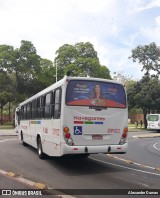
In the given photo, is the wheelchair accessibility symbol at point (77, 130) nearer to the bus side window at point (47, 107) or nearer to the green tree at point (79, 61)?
the bus side window at point (47, 107)

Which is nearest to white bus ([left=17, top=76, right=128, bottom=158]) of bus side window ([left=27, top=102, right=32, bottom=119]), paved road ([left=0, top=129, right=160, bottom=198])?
paved road ([left=0, top=129, right=160, bottom=198])

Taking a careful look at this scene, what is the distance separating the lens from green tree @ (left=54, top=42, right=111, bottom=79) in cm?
5722

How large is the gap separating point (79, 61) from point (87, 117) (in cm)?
4663

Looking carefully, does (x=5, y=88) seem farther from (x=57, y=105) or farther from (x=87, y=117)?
(x=87, y=117)

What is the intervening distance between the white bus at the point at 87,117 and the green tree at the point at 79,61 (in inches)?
1703

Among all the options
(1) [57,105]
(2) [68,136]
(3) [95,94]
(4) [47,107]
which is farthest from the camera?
(4) [47,107]

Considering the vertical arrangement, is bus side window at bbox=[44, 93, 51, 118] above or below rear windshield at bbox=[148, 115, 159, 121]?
above

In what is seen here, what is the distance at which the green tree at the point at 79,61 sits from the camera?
57219 mm

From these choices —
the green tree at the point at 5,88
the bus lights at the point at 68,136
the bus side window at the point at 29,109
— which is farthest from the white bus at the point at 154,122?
the bus lights at the point at 68,136

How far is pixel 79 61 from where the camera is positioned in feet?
190

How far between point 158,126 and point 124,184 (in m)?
36.9

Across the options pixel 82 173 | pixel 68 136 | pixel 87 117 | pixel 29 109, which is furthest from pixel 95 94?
pixel 29 109

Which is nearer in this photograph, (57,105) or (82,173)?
(82,173)

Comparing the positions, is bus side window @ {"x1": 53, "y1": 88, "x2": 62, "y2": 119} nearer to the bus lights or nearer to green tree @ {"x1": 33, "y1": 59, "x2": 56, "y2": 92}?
the bus lights
